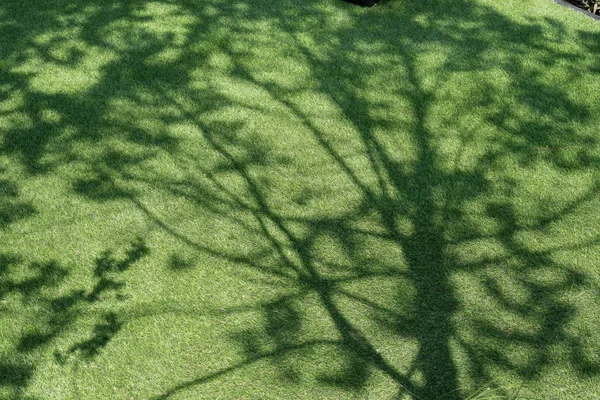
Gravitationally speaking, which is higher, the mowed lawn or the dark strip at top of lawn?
the dark strip at top of lawn

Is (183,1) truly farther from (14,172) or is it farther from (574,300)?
(574,300)

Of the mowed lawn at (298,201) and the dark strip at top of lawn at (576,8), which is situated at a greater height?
the dark strip at top of lawn at (576,8)

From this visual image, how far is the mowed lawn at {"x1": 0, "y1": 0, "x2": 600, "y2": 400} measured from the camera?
3865 millimetres

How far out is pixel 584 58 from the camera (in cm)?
617

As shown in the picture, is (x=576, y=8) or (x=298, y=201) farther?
(x=576, y=8)

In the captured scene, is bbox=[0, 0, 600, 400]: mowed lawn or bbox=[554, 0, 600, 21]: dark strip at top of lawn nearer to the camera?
bbox=[0, 0, 600, 400]: mowed lawn

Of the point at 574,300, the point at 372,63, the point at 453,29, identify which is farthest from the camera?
the point at 453,29

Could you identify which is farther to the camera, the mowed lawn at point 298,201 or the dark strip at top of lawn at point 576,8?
the dark strip at top of lawn at point 576,8

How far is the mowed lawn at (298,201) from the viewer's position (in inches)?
152

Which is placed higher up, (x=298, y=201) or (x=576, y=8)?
(x=576, y=8)

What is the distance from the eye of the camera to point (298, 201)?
4.77 metres

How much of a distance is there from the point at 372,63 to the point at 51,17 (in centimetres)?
316

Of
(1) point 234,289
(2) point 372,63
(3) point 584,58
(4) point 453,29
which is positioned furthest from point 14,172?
(3) point 584,58

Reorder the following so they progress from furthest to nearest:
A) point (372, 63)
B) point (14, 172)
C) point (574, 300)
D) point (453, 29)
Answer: point (453, 29)
point (372, 63)
point (14, 172)
point (574, 300)
